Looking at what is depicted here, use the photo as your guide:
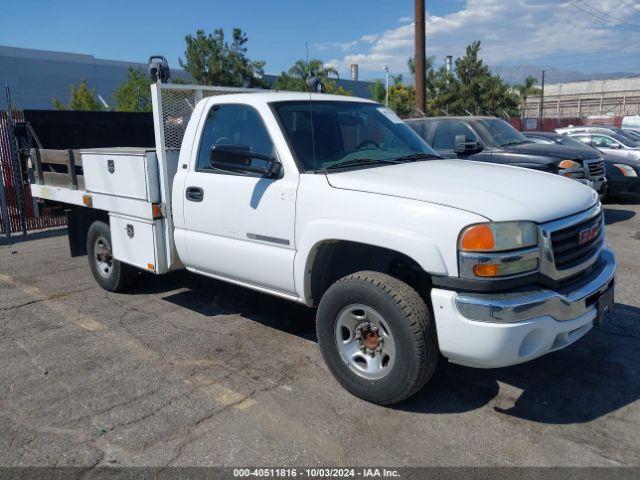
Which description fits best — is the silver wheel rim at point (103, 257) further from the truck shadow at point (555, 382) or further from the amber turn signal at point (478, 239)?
the amber turn signal at point (478, 239)

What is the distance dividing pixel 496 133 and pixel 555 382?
6.89 metres

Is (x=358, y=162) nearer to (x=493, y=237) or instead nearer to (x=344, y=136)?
(x=344, y=136)

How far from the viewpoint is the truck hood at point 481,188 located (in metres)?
3.25

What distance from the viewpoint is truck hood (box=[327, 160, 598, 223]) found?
325 cm

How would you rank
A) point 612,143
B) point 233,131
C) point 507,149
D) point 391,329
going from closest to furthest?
point 391,329, point 233,131, point 507,149, point 612,143

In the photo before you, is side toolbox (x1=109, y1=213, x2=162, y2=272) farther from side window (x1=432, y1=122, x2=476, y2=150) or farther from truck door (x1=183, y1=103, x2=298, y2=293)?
side window (x1=432, y1=122, x2=476, y2=150)

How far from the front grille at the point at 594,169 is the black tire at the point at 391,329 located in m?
7.47

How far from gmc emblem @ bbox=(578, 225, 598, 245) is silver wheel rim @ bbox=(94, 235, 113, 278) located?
4685 mm

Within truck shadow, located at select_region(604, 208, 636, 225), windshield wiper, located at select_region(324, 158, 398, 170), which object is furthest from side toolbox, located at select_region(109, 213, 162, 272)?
truck shadow, located at select_region(604, 208, 636, 225)

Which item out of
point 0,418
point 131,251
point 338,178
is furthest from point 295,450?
point 131,251

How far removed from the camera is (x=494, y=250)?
122 inches

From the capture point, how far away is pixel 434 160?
15.0ft

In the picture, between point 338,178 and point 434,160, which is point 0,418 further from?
point 434,160

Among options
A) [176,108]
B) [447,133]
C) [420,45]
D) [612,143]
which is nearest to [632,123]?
[612,143]
